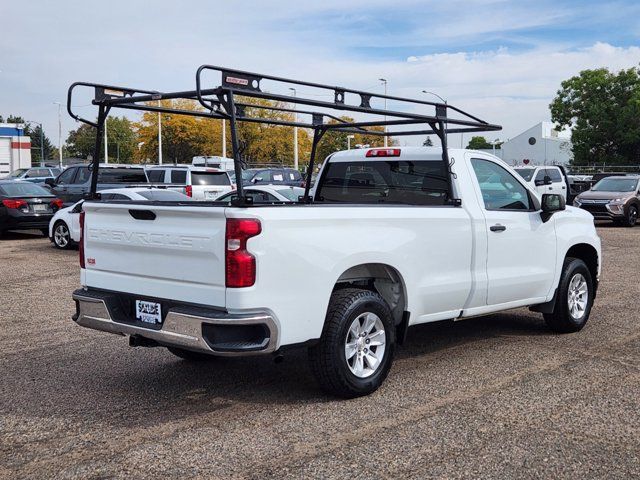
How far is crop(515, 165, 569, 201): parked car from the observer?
79.8ft

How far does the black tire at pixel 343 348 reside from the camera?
5.47m

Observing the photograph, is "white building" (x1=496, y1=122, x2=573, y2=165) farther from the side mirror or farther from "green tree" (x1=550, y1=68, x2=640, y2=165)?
the side mirror

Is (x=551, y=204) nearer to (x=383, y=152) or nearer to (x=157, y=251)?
(x=383, y=152)

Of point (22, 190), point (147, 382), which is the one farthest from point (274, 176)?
point (147, 382)

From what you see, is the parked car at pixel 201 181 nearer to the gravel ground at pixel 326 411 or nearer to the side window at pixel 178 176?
the side window at pixel 178 176

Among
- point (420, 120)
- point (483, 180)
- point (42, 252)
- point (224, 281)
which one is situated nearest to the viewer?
point (224, 281)

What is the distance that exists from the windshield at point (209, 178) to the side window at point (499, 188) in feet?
49.5

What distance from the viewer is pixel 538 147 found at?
7881cm

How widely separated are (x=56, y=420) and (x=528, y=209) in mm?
4660

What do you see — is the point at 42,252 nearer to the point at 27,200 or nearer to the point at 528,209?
the point at 27,200

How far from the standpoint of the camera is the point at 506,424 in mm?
5121

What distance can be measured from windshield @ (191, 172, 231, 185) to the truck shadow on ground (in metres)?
14.0

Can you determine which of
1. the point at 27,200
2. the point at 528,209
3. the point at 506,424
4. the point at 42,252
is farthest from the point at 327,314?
the point at 27,200

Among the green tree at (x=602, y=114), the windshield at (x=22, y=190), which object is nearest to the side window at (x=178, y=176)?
the windshield at (x=22, y=190)
